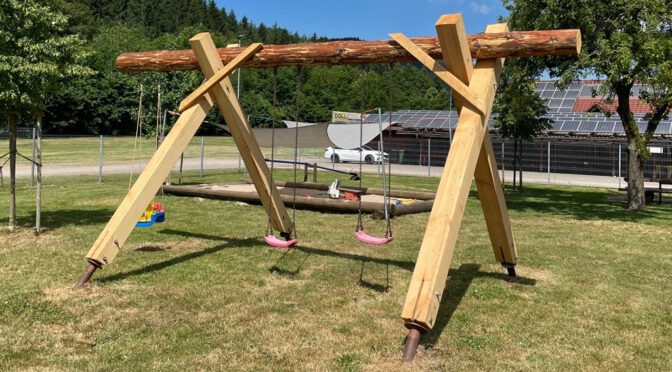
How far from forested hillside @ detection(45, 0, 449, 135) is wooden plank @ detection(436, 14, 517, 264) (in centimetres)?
647

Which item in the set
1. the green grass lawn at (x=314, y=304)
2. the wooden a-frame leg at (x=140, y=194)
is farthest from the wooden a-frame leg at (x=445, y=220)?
the wooden a-frame leg at (x=140, y=194)

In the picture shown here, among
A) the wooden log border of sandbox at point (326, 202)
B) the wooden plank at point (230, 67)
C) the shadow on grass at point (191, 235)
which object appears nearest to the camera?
the wooden plank at point (230, 67)

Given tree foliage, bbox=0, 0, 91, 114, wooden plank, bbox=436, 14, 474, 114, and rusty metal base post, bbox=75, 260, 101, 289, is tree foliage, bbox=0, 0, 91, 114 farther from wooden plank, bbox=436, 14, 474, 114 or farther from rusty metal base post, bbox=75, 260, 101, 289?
wooden plank, bbox=436, 14, 474, 114

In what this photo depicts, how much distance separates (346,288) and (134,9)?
135 meters

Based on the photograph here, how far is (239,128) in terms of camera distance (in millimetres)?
6844

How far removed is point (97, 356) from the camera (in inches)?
153

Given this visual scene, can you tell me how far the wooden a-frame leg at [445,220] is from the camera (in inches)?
153

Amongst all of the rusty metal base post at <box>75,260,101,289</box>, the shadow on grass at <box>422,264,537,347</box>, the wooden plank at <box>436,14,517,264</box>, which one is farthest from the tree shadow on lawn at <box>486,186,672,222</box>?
the rusty metal base post at <box>75,260,101,289</box>

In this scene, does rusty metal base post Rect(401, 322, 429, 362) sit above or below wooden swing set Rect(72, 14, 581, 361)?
below

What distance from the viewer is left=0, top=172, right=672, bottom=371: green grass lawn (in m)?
3.99

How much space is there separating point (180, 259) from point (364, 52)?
3.57 metres

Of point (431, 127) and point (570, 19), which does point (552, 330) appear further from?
point (431, 127)

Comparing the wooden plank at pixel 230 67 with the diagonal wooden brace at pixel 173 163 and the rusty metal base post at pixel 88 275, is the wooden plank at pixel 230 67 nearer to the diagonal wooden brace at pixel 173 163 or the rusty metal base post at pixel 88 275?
the diagonal wooden brace at pixel 173 163

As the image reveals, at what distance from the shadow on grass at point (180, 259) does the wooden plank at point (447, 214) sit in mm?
3571
